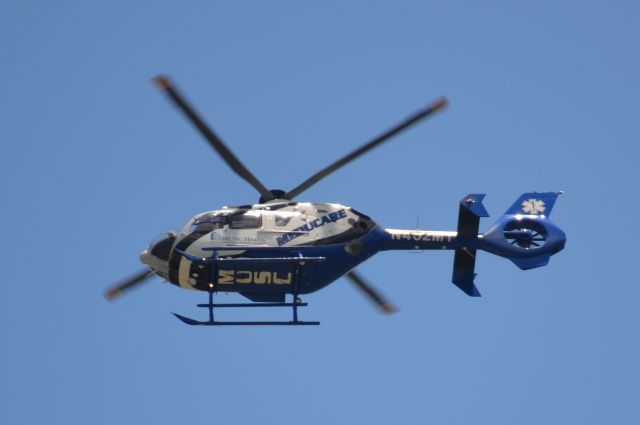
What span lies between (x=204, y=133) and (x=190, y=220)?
6.14 ft

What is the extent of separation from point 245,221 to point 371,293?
3.40 meters

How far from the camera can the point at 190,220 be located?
71.8 feet

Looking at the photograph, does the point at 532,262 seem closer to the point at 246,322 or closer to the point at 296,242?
the point at 296,242

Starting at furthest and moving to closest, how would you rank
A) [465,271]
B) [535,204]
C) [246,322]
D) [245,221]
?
[535,204] → [465,271] → [245,221] → [246,322]

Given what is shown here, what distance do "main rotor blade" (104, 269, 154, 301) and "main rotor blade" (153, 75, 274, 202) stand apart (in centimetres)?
289

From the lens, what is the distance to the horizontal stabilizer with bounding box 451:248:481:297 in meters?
22.9

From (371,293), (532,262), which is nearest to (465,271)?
(532,262)

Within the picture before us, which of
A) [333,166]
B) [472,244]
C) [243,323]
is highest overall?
[333,166]

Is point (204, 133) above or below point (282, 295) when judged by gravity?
above

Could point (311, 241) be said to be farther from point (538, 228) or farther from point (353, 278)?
point (538, 228)

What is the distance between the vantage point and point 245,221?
2161 cm

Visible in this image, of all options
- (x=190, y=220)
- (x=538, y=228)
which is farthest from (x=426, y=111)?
(x=190, y=220)

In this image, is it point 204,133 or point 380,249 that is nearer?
point 204,133

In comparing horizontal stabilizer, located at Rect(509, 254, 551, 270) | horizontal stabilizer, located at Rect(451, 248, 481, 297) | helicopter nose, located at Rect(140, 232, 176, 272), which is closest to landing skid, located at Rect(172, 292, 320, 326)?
helicopter nose, located at Rect(140, 232, 176, 272)
